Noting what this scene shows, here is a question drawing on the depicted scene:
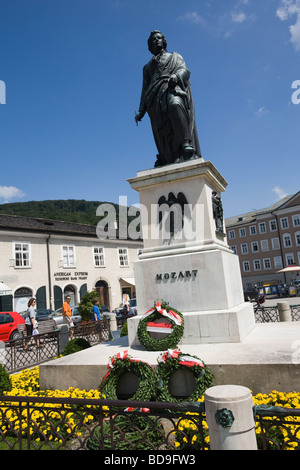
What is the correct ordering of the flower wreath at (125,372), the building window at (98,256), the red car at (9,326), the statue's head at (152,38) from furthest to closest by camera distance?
the building window at (98,256) < the red car at (9,326) < the statue's head at (152,38) < the flower wreath at (125,372)

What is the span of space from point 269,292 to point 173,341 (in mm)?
34338

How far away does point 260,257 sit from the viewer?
58.1 metres

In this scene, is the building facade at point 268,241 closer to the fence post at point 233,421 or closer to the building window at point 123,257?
the building window at point 123,257

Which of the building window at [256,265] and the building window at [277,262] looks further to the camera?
the building window at [256,265]

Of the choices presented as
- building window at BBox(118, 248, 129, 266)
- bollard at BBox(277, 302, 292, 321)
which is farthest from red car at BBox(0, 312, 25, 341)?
building window at BBox(118, 248, 129, 266)

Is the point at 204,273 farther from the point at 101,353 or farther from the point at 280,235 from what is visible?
the point at 280,235

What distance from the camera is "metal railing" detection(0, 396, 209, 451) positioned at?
2.68 meters

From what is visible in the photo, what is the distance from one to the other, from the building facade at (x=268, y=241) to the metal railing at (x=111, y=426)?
2020 inches

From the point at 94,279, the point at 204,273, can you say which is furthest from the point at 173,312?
the point at 94,279

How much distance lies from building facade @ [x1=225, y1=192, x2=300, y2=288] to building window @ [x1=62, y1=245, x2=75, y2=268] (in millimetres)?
33256

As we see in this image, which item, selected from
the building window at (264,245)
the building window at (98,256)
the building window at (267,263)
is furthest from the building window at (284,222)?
the building window at (98,256)

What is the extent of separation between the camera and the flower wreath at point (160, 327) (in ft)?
17.4

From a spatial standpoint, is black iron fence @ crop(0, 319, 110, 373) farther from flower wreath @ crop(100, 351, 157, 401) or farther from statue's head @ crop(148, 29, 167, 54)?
statue's head @ crop(148, 29, 167, 54)

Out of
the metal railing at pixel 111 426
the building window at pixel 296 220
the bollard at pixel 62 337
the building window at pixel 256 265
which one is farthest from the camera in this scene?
the building window at pixel 256 265
